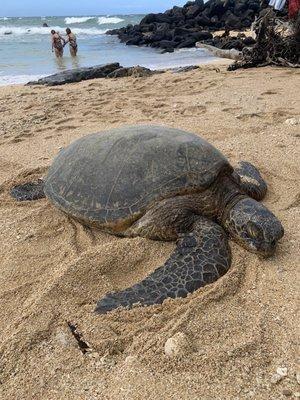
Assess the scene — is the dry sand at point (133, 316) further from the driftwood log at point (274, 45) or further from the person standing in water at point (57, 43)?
the person standing in water at point (57, 43)

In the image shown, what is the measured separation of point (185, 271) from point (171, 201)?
518 millimetres

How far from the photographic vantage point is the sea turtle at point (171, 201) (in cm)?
242

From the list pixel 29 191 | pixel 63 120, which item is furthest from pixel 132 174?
pixel 63 120

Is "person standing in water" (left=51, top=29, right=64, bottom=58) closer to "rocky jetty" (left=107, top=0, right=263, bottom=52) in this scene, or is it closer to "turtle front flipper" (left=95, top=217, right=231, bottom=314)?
"rocky jetty" (left=107, top=0, right=263, bottom=52)

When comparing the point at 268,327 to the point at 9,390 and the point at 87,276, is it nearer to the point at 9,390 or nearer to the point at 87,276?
the point at 87,276

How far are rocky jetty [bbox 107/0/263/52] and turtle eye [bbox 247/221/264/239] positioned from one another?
16.1m

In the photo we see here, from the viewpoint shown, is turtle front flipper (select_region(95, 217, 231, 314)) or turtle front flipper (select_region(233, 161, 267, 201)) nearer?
turtle front flipper (select_region(95, 217, 231, 314))

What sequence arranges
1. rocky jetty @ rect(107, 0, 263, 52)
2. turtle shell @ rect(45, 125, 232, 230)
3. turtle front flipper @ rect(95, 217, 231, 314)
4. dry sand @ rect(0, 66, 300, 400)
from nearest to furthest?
dry sand @ rect(0, 66, 300, 400) → turtle front flipper @ rect(95, 217, 231, 314) → turtle shell @ rect(45, 125, 232, 230) → rocky jetty @ rect(107, 0, 263, 52)

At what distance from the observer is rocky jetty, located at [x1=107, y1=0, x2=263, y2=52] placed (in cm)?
1886

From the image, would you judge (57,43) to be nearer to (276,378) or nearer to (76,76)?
(76,76)

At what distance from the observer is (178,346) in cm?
188

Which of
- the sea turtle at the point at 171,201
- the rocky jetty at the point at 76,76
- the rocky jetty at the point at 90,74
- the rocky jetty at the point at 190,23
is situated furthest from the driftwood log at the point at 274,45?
the rocky jetty at the point at 190,23

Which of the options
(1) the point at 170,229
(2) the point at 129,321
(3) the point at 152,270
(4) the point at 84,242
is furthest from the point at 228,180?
(2) the point at 129,321

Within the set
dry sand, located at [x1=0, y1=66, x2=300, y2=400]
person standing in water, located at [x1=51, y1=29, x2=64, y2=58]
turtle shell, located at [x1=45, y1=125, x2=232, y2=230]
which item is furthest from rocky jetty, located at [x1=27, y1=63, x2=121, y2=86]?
turtle shell, located at [x1=45, y1=125, x2=232, y2=230]
